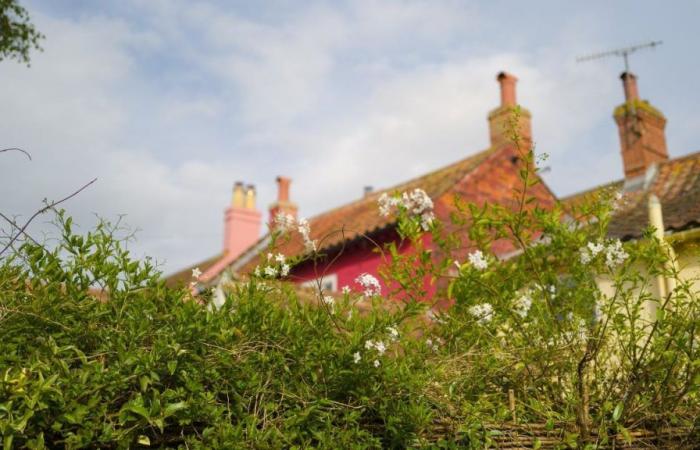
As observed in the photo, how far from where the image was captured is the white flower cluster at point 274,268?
3781 mm

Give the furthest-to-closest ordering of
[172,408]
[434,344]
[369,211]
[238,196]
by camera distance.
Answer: [238,196] < [369,211] < [434,344] < [172,408]

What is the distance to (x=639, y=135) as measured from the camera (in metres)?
14.5

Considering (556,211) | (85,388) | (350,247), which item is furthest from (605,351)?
→ (350,247)

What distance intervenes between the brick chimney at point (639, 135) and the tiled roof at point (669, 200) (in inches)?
59.8

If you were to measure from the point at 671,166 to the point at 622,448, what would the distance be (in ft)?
32.7

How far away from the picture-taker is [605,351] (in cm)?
426

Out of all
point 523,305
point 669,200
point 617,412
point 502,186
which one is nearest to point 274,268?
point 523,305

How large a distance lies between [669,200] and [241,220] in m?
15.3

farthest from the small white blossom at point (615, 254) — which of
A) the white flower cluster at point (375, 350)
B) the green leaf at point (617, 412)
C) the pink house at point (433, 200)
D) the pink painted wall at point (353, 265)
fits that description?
the pink painted wall at point (353, 265)

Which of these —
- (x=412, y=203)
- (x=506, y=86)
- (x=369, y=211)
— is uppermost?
(x=506, y=86)

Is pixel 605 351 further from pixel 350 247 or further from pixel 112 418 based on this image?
pixel 350 247

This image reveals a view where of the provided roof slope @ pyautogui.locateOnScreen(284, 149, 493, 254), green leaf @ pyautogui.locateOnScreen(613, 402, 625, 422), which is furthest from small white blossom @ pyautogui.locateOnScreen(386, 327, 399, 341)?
roof slope @ pyautogui.locateOnScreen(284, 149, 493, 254)

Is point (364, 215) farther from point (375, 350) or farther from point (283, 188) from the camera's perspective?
point (375, 350)

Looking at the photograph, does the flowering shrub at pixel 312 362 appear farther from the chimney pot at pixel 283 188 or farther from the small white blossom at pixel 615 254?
the chimney pot at pixel 283 188
